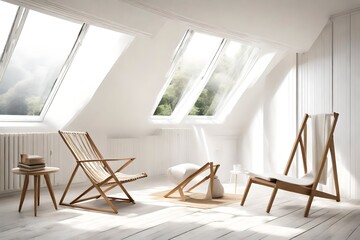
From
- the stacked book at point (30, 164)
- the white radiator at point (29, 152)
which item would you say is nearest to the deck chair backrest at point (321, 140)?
the stacked book at point (30, 164)

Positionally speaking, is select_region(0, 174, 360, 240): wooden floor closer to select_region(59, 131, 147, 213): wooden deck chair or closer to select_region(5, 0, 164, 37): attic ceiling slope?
select_region(59, 131, 147, 213): wooden deck chair

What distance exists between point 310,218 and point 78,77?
3.30 meters

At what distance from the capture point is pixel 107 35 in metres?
4.55

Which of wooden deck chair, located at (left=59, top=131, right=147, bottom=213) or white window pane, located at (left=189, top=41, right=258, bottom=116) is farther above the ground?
white window pane, located at (left=189, top=41, right=258, bottom=116)

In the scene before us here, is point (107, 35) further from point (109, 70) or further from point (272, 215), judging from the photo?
point (272, 215)

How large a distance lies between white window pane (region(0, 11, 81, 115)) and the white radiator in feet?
1.42

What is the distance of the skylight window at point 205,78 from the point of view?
5762mm

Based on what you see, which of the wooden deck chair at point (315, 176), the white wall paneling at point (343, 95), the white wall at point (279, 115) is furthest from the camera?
the white wall at point (279, 115)

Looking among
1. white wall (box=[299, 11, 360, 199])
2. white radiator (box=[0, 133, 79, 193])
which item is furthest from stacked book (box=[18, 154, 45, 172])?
white wall (box=[299, 11, 360, 199])

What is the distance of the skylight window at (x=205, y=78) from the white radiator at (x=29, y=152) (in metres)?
1.77

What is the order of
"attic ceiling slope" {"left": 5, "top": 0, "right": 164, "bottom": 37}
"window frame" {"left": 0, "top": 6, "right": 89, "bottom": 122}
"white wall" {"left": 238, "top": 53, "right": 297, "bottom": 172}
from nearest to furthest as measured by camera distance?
"attic ceiling slope" {"left": 5, "top": 0, "right": 164, "bottom": 37} → "window frame" {"left": 0, "top": 6, "right": 89, "bottom": 122} → "white wall" {"left": 238, "top": 53, "right": 297, "bottom": 172}

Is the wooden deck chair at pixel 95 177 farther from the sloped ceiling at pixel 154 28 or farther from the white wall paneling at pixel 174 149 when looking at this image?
the white wall paneling at pixel 174 149

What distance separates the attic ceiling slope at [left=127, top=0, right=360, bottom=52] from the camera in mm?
3955

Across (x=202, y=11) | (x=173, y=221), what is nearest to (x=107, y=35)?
(x=202, y=11)
